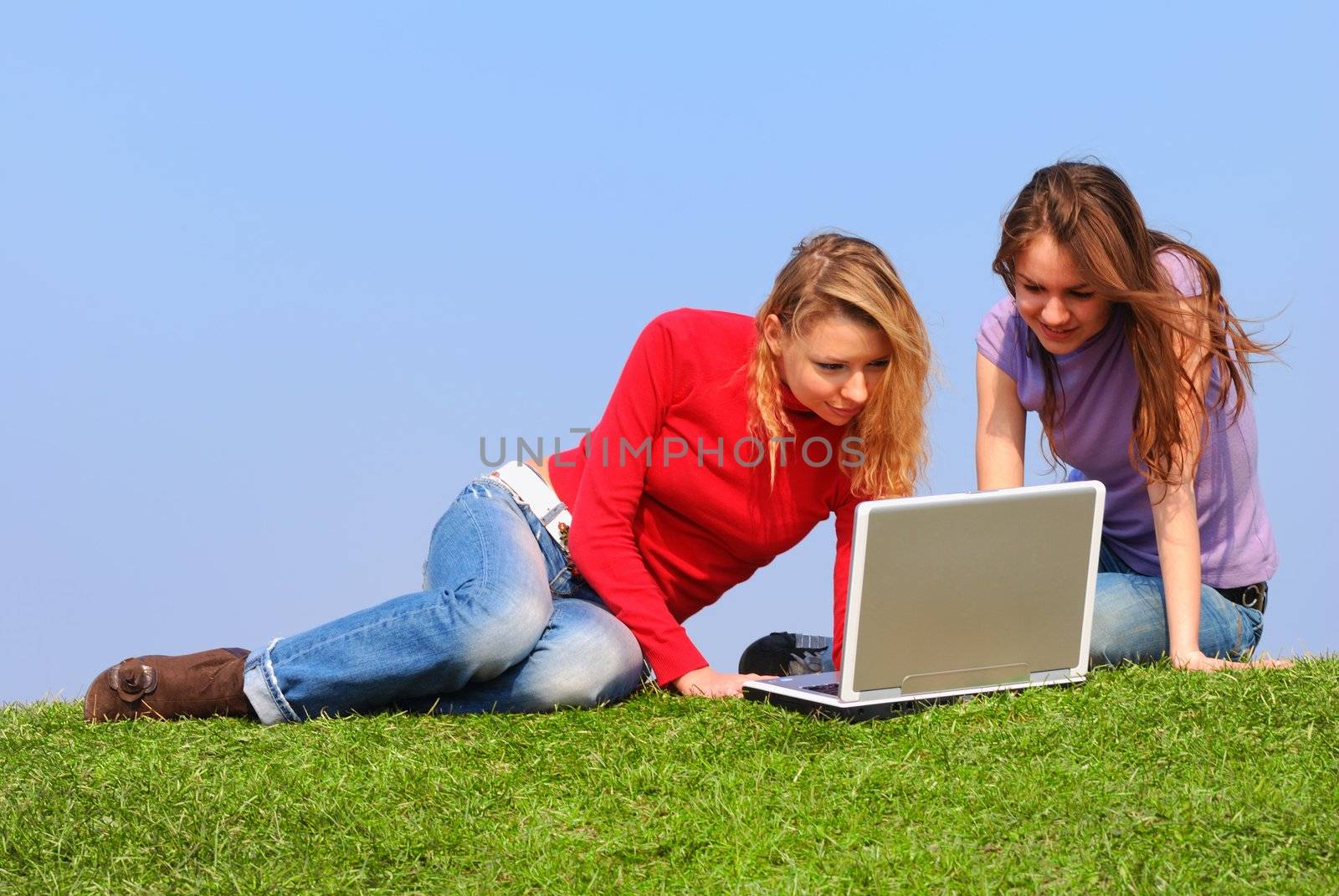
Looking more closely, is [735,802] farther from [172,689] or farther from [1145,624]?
[172,689]

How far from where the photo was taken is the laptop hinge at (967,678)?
3402 mm

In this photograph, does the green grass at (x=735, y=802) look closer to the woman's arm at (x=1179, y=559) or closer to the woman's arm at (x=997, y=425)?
the woman's arm at (x=1179, y=559)

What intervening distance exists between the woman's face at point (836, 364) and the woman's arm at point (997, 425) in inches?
27.2

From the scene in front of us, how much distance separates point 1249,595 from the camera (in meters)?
4.54

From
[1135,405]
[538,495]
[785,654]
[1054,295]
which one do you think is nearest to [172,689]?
[538,495]

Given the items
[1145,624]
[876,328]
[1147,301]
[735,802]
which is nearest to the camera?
[735,802]

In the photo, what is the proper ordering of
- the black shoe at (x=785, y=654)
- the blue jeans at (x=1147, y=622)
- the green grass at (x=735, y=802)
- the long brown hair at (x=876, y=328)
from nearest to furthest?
the green grass at (x=735, y=802) → the long brown hair at (x=876, y=328) → the blue jeans at (x=1147, y=622) → the black shoe at (x=785, y=654)

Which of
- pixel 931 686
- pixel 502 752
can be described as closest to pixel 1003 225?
pixel 931 686

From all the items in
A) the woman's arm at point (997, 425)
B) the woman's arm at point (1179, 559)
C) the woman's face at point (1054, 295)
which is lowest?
the woman's arm at point (1179, 559)

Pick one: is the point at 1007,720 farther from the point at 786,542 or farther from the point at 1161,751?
the point at 786,542

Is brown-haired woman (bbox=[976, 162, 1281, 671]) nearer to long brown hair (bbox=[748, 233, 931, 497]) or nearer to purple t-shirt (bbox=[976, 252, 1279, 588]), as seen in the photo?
purple t-shirt (bbox=[976, 252, 1279, 588])

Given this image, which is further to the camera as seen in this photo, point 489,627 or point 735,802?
point 489,627

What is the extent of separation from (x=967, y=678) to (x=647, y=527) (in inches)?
48.0

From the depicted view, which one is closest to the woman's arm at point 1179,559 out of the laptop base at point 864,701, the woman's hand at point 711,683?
the laptop base at point 864,701
